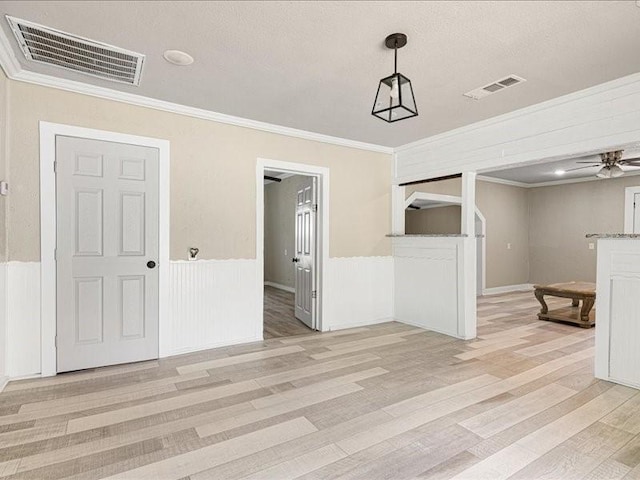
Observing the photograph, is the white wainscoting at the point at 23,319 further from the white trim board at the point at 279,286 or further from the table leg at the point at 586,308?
the table leg at the point at 586,308

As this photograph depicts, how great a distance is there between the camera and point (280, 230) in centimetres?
902

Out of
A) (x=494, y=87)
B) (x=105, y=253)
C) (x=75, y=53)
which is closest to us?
(x=75, y=53)

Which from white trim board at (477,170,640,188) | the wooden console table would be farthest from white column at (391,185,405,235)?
white trim board at (477,170,640,188)

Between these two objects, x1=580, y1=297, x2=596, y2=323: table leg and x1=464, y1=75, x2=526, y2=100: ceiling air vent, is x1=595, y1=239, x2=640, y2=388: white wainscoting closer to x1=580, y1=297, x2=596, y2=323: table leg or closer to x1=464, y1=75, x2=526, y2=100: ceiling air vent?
x1=464, y1=75, x2=526, y2=100: ceiling air vent

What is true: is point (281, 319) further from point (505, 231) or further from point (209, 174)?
point (505, 231)

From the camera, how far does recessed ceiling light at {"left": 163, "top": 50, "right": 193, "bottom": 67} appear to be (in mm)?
2610

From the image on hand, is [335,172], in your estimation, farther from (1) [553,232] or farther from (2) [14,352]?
(1) [553,232]

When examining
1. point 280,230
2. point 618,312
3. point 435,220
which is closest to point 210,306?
point 618,312

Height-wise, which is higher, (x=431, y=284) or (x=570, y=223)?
(x=570, y=223)

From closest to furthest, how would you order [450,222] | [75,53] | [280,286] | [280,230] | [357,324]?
[75,53] < [357,324] < [450,222] < [280,286] < [280,230]

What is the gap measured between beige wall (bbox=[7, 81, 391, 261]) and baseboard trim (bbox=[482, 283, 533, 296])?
396 cm

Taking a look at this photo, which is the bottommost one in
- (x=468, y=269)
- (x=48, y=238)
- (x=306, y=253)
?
(x=468, y=269)

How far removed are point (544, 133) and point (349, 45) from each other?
233 cm

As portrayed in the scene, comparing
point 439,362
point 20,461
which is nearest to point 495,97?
point 439,362
